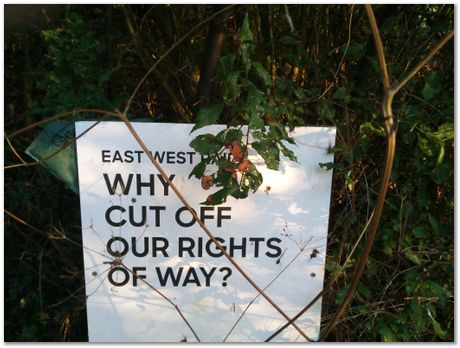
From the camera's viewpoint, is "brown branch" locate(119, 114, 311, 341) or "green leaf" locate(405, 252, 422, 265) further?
"green leaf" locate(405, 252, 422, 265)

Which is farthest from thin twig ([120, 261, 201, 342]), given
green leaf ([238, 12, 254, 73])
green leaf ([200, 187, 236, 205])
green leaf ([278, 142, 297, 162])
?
green leaf ([238, 12, 254, 73])

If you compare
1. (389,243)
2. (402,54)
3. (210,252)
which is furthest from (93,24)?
(389,243)

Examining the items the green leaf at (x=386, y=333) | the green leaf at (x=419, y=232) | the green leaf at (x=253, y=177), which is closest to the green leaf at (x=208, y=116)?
the green leaf at (x=253, y=177)

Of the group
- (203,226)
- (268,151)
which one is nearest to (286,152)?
(268,151)

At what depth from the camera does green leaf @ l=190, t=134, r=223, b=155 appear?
0.95 meters

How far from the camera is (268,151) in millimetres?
944

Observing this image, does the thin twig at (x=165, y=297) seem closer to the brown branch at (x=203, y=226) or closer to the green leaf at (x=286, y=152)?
the brown branch at (x=203, y=226)

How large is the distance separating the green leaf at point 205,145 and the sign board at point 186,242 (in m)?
Result: 0.06

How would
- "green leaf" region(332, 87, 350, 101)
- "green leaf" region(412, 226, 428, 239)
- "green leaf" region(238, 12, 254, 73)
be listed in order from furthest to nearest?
"green leaf" region(412, 226, 428, 239)
"green leaf" region(332, 87, 350, 101)
"green leaf" region(238, 12, 254, 73)

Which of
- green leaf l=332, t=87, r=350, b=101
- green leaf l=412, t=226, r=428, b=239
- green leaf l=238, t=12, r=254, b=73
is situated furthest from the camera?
green leaf l=412, t=226, r=428, b=239

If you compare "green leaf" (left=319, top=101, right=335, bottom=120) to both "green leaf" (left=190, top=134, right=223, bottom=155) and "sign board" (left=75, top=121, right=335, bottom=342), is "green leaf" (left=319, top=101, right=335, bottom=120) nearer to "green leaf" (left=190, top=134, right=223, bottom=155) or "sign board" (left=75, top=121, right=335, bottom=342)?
"sign board" (left=75, top=121, right=335, bottom=342)

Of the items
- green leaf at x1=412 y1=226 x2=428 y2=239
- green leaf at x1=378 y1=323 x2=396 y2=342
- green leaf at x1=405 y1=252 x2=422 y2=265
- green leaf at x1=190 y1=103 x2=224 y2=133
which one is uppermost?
green leaf at x1=190 y1=103 x2=224 y2=133

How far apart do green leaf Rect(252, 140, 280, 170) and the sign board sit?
88 mm

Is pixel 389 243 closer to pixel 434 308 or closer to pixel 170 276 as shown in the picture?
pixel 434 308
